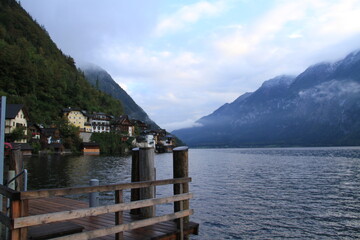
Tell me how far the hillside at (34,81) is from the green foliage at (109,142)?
66.4 ft

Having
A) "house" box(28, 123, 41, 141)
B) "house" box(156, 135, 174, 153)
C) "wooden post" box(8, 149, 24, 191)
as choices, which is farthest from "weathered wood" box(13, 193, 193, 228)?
"house" box(156, 135, 174, 153)

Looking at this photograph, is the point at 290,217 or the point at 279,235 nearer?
A: the point at 279,235

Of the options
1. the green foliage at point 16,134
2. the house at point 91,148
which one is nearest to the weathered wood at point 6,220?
the green foliage at point 16,134

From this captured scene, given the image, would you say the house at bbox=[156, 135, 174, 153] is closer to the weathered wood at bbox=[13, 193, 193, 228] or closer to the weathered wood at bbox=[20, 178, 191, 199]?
the weathered wood at bbox=[20, 178, 191, 199]

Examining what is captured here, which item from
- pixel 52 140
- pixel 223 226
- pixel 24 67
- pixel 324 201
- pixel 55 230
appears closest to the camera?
pixel 55 230

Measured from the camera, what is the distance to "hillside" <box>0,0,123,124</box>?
12638 cm

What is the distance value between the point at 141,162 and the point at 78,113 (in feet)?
460

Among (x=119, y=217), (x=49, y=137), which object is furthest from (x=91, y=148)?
(x=119, y=217)

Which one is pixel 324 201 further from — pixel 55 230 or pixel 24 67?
pixel 24 67

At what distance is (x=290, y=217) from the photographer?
19.6 metres

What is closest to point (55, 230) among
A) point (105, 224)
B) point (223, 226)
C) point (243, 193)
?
point (105, 224)

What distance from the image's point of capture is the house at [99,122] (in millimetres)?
149500

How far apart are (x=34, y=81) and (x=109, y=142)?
4644cm

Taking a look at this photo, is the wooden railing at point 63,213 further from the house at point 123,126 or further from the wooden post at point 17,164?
the house at point 123,126
